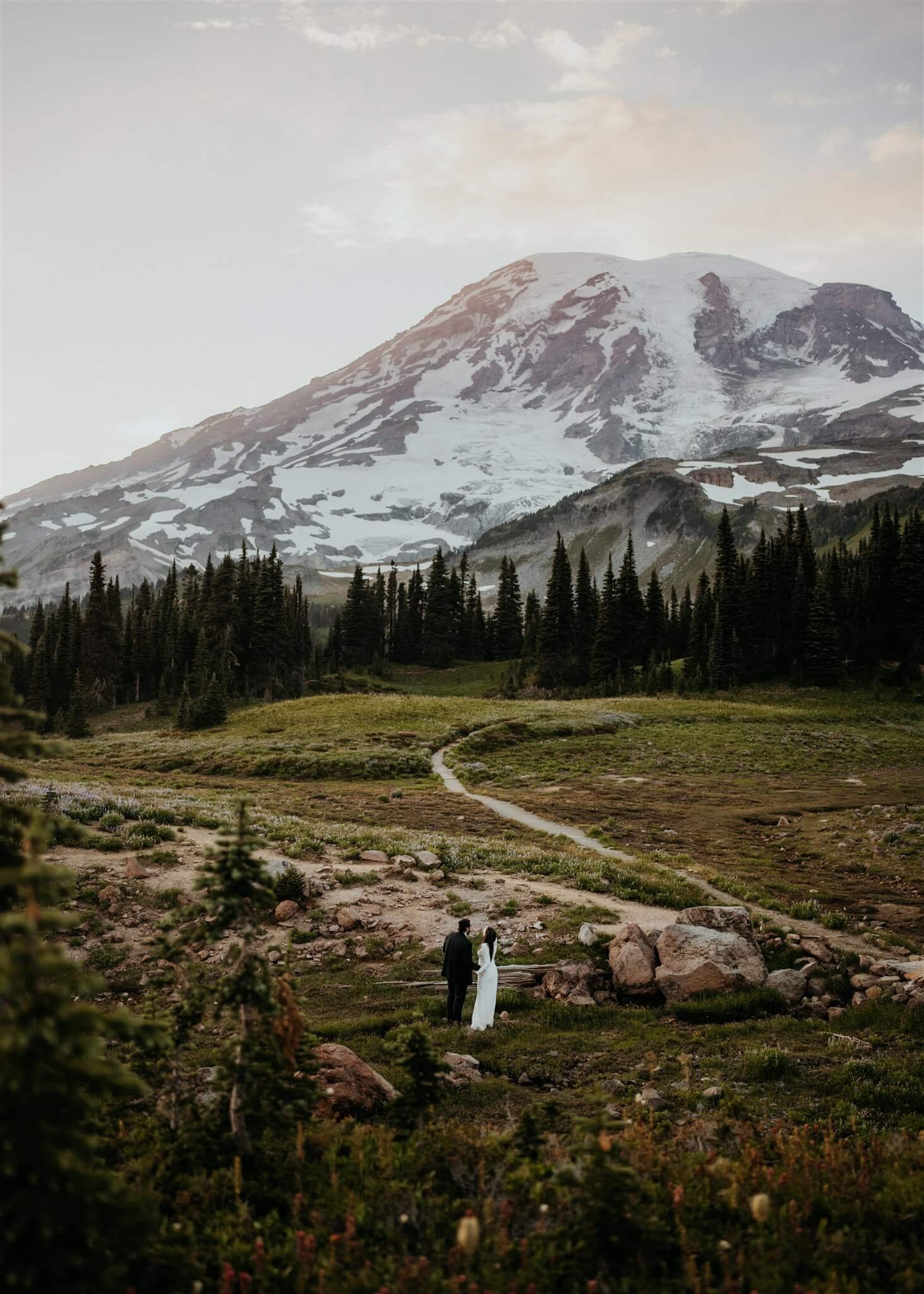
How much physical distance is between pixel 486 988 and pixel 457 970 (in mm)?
682

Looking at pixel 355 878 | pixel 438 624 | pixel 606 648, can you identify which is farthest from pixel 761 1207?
pixel 438 624

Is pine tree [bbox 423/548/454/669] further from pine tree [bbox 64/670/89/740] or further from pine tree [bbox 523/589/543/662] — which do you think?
pine tree [bbox 64/670/89/740]

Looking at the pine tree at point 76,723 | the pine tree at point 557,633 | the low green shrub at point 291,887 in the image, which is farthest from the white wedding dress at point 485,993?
the pine tree at point 557,633

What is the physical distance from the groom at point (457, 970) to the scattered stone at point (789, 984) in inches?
223

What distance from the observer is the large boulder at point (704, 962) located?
13539 mm

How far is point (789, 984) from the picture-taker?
1361 cm

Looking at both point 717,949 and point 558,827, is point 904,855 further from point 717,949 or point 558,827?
point 717,949

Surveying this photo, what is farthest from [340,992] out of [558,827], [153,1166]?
[558,827]

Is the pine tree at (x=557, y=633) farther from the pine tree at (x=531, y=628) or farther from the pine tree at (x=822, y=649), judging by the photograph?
the pine tree at (x=822, y=649)

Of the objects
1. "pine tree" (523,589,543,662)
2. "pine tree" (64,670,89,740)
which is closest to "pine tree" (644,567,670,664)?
"pine tree" (523,589,543,662)

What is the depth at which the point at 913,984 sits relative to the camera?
42.3 feet

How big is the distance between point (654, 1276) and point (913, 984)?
9795 mm

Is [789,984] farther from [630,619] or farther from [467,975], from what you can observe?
[630,619]

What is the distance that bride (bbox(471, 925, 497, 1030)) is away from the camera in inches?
496
